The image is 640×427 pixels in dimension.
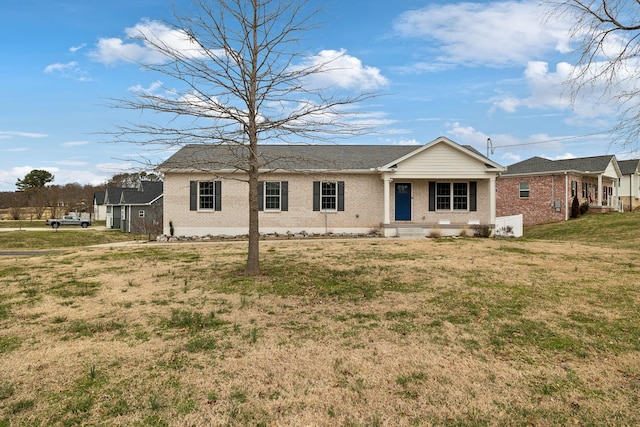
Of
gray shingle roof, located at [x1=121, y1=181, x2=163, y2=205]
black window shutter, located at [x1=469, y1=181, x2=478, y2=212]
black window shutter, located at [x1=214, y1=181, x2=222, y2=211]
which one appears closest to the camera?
black window shutter, located at [x1=214, y1=181, x2=222, y2=211]

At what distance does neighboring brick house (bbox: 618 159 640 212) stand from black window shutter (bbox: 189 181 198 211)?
120 ft

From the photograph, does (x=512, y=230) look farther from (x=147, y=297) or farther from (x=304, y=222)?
(x=147, y=297)

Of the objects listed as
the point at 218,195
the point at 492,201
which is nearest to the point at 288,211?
the point at 218,195

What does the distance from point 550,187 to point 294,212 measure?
18.7 metres

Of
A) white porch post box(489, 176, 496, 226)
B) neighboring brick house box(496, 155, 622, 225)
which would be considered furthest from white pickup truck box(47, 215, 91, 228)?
white porch post box(489, 176, 496, 226)

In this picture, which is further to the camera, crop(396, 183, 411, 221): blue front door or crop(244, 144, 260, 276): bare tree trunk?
crop(396, 183, 411, 221): blue front door

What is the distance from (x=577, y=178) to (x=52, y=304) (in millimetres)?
30824

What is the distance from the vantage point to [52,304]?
686cm

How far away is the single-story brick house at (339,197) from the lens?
61.5 ft

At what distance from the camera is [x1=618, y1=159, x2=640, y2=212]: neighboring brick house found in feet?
117

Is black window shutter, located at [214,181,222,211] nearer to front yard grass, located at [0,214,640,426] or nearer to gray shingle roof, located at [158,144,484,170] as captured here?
gray shingle roof, located at [158,144,484,170]

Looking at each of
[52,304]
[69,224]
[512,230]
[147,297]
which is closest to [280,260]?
[147,297]

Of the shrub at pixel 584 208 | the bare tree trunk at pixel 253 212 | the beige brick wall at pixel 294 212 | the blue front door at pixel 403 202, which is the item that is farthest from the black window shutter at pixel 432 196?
the shrub at pixel 584 208

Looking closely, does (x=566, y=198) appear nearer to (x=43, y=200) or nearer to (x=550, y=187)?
(x=550, y=187)
